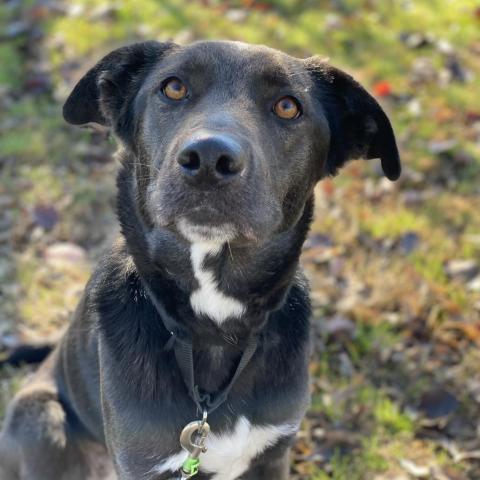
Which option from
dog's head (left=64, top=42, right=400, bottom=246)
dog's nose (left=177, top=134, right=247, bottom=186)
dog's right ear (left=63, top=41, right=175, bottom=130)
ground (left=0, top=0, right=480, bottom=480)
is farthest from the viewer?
ground (left=0, top=0, right=480, bottom=480)

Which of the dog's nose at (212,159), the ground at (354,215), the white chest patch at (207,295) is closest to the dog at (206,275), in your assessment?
the white chest patch at (207,295)

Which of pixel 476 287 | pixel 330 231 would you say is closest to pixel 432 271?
pixel 476 287

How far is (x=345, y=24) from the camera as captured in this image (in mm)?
6371

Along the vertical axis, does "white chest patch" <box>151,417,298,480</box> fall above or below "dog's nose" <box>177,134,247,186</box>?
below

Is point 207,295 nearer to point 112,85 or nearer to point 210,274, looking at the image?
point 210,274

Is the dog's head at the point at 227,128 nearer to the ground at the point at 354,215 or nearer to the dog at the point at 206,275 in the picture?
the dog at the point at 206,275

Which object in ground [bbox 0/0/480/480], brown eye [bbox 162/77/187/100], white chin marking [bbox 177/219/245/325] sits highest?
brown eye [bbox 162/77/187/100]

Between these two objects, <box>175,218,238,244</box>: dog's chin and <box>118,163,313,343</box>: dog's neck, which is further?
<box>118,163,313,343</box>: dog's neck

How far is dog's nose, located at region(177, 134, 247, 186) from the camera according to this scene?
2.10 m

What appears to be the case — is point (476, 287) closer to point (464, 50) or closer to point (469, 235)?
point (469, 235)

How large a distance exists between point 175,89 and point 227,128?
0.42 m

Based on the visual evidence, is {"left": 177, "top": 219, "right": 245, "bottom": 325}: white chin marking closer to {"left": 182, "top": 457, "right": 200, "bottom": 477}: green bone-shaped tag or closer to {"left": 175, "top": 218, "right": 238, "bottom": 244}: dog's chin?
{"left": 175, "top": 218, "right": 238, "bottom": 244}: dog's chin

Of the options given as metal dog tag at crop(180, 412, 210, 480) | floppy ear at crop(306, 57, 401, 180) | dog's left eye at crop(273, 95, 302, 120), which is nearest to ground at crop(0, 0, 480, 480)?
metal dog tag at crop(180, 412, 210, 480)

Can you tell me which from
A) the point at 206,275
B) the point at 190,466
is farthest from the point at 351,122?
the point at 190,466
